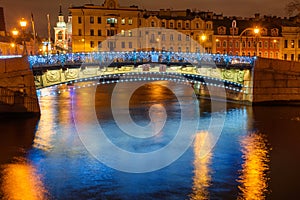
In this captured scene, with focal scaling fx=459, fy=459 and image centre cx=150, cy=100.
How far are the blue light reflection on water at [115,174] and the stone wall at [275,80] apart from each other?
524 inches

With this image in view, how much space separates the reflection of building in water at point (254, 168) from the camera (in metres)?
17.6

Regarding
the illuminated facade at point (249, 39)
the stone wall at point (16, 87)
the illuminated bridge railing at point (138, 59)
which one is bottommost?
the stone wall at point (16, 87)

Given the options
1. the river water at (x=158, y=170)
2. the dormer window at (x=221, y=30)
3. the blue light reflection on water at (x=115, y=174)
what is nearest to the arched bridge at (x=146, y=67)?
the river water at (x=158, y=170)

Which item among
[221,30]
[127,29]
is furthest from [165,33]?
[221,30]

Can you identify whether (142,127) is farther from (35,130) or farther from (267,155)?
(267,155)

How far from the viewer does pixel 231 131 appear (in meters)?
30.1

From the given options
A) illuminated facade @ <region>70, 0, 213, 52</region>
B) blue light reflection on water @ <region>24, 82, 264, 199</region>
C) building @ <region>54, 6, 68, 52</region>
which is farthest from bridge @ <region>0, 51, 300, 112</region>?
building @ <region>54, 6, 68, 52</region>

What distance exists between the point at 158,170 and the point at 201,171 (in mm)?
1924

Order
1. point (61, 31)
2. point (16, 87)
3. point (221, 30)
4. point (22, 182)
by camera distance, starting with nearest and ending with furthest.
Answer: point (22, 182), point (16, 87), point (221, 30), point (61, 31)

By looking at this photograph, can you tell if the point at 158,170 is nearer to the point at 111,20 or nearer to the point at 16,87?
the point at 16,87

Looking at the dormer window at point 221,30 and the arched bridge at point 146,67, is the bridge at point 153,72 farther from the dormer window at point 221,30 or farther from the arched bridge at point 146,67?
the dormer window at point 221,30

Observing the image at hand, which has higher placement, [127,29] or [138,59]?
[127,29]

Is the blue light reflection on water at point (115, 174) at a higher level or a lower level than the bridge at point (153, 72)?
lower

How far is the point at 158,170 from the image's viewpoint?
2067 cm
